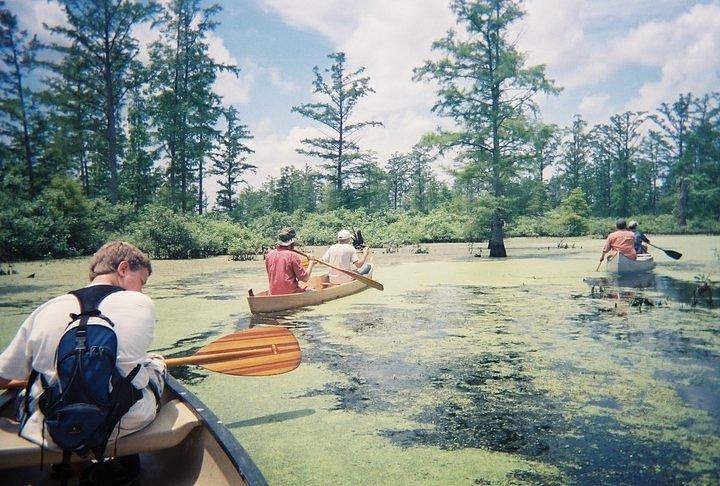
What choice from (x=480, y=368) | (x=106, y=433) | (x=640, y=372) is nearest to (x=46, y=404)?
(x=106, y=433)

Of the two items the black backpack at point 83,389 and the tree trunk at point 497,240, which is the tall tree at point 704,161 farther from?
the black backpack at point 83,389

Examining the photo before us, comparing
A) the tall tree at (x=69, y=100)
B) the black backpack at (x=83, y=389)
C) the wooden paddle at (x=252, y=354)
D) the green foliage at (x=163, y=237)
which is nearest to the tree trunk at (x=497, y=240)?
the green foliage at (x=163, y=237)

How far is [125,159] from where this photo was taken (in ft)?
112

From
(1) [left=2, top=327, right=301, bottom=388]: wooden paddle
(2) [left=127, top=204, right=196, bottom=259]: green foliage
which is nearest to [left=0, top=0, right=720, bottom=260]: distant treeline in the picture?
(2) [left=127, top=204, right=196, bottom=259]: green foliage

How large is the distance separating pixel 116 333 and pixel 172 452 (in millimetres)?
944

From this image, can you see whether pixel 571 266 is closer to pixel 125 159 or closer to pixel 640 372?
pixel 640 372

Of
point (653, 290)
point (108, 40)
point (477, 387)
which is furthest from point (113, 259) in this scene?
point (108, 40)

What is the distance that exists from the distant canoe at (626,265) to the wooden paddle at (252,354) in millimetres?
9398

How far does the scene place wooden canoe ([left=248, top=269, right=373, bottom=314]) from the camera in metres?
6.66

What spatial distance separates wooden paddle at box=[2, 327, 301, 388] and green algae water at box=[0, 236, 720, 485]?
16.0 inches

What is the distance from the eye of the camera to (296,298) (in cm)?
712

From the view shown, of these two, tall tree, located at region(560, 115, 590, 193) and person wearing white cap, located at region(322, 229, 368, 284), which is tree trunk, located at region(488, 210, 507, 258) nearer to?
person wearing white cap, located at region(322, 229, 368, 284)

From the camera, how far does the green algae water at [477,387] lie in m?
2.66

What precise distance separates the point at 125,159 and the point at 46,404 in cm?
3699
